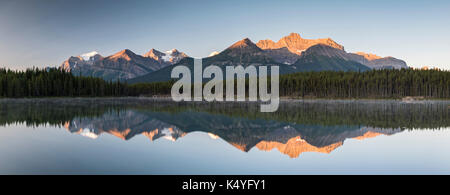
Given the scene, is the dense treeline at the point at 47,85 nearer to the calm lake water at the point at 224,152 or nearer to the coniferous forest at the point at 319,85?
the coniferous forest at the point at 319,85

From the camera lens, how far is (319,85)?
518 ft

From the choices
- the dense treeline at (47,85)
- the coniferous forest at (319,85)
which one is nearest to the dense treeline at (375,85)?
the coniferous forest at (319,85)

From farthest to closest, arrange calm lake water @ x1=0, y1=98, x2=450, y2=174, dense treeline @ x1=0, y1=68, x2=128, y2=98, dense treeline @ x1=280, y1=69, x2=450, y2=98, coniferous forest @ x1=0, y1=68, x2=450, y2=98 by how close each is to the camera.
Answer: dense treeline @ x1=280, y1=69, x2=450, y2=98
coniferous forest @ x1=0, y1=68, x2=450, y2=98
dense treeline @ x1=0, y1=68, x2=128, y2=98
calm lake water @ x1=0, y1=98, x2=450, y2=174

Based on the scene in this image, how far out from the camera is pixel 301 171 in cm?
1322

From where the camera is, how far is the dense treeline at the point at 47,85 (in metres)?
127

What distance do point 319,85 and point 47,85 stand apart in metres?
132

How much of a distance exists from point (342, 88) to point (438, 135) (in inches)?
5349

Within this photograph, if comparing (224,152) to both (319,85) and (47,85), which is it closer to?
(47,85)

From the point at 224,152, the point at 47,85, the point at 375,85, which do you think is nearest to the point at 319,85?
the point at 375,85

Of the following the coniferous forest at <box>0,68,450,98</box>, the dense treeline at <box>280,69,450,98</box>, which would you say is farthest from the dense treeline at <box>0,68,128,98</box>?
the dense treeline at <box>280,69,450,98</box>

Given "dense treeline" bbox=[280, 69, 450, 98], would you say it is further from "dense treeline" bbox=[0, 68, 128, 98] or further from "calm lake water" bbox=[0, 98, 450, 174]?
"calm lake water" bbox=[0, 98, 450, 174]

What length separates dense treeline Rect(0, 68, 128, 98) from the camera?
12712 centimetres
